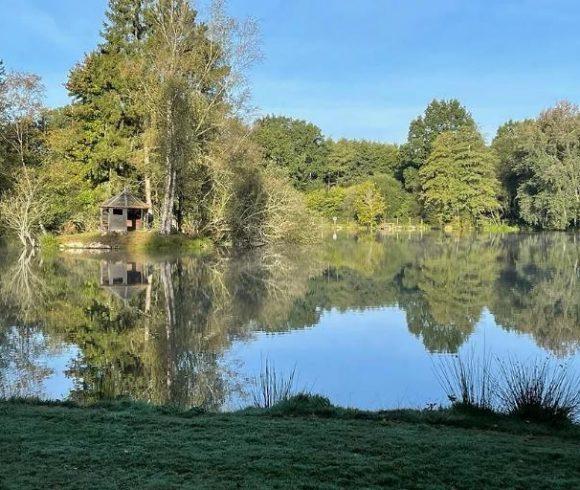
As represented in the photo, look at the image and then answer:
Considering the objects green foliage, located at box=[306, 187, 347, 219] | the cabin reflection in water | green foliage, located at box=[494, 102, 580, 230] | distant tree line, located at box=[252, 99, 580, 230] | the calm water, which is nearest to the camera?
the calm water

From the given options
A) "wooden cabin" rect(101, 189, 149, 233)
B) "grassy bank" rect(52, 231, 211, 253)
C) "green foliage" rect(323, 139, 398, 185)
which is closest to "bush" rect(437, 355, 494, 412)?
"grassy bank" rect(52, 231, 211, 253)

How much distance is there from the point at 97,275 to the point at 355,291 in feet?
26.3

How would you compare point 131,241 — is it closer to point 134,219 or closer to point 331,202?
point 134,219

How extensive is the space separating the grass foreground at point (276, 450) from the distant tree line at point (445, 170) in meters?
43.5

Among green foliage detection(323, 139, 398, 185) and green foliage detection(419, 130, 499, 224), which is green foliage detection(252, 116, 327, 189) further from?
green foliage detection(419, 130, 499, 224)

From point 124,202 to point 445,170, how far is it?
114 ft

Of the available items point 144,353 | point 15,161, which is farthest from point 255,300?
point 15,161

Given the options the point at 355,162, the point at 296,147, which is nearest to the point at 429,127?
the point at 355,162

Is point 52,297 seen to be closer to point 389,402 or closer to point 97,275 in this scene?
point 97,275

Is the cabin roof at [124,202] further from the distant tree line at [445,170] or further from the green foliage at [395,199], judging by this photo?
the green foliage at [395,199]

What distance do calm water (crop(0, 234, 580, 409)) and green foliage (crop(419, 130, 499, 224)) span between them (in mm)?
35799

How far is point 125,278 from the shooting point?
18578mm

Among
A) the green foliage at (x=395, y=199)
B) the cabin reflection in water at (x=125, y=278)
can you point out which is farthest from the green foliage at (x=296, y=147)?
the cabin reflection in water at (x=125, y=278)

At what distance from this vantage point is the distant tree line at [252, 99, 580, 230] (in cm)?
5319
